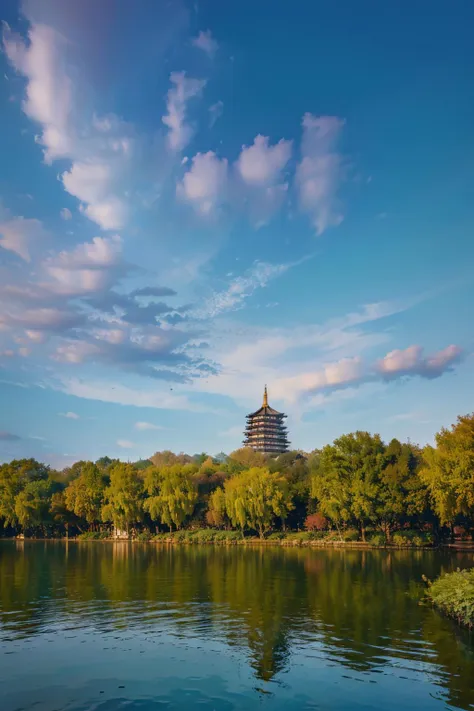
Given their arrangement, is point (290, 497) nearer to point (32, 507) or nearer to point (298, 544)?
point (298, 544)

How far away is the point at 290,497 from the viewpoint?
5459 centimetres

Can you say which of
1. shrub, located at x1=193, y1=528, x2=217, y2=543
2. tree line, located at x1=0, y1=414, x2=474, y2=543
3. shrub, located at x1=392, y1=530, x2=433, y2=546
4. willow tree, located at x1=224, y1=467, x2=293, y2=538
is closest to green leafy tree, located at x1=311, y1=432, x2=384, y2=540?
tree line, located at x1=0, y1=414, x2=474, y2=543

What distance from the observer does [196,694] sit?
37.9 feet

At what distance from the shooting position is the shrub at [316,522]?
53.7 metres

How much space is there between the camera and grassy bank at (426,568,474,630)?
53.6 ft

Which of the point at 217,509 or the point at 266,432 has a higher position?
the point at 266,432

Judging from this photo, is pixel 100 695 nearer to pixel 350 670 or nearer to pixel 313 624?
pixel 350 670

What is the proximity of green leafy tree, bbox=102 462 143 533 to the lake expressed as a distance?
34.0 m

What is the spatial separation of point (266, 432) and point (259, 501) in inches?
1848

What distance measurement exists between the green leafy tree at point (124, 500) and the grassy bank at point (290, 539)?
225cm

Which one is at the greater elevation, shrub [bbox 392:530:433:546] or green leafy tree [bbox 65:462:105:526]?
green leafy tree [bbox 65:462:105:526]

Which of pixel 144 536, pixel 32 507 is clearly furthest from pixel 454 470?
pixel 32 507

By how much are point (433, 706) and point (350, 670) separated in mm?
Answer: 2345

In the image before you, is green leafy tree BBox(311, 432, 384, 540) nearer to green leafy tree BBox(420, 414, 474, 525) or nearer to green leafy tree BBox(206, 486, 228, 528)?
green leafy tree BBox(420, 414, 474, 525)
